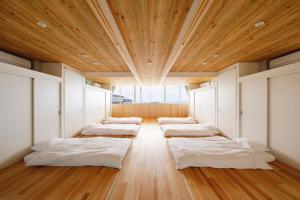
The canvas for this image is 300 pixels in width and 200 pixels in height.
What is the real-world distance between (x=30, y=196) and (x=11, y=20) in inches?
78.7

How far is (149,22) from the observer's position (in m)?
1.73

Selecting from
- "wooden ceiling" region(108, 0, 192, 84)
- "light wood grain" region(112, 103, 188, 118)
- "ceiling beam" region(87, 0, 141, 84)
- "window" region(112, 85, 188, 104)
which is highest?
"wooden ceiling" region(108, 0, 192, 84)

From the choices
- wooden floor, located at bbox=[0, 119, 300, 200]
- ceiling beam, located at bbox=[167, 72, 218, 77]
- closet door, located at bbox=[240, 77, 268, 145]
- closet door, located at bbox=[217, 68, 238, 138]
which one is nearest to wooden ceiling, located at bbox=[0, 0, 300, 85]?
closet door, located at bbox=[240, 77, 268, 145]

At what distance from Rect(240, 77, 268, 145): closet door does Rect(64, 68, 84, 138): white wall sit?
4410 mm

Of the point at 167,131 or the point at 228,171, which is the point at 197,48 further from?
the point at 167,131

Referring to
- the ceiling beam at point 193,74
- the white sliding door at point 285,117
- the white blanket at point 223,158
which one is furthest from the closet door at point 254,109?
the ceiling beam at point 193,74

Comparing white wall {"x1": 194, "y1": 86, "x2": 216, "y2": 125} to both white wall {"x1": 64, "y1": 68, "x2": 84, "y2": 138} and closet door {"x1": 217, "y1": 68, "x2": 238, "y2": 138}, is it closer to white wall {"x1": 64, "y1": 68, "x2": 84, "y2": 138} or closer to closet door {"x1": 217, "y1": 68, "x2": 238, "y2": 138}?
closet door {"x1": 217, "y1": 68, "x2": 238, "y2": 138}

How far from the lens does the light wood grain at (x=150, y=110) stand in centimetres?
825

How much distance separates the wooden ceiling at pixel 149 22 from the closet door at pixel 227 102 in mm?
2136

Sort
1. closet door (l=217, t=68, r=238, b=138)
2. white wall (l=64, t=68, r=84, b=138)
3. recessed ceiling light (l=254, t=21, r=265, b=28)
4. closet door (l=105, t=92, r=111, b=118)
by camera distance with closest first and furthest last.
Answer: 1. recessed ceiling light (l=254, t=21, r=265, b=28)
2. closet door (l=217, t=68, r=238, b=138)
3. white wall (l=64, t=68, r=84, b=138)
4. closet door (l=105, t=92, r=111, b=118)

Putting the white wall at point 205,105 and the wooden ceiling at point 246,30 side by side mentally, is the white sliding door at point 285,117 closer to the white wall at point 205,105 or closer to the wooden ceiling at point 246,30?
the wooden ceiling at point 246,30

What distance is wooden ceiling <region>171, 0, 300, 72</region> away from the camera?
1435 millimetres

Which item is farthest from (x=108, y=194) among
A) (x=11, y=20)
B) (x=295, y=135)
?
(x=295, y=135)

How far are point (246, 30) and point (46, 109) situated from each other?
12.8 ft
